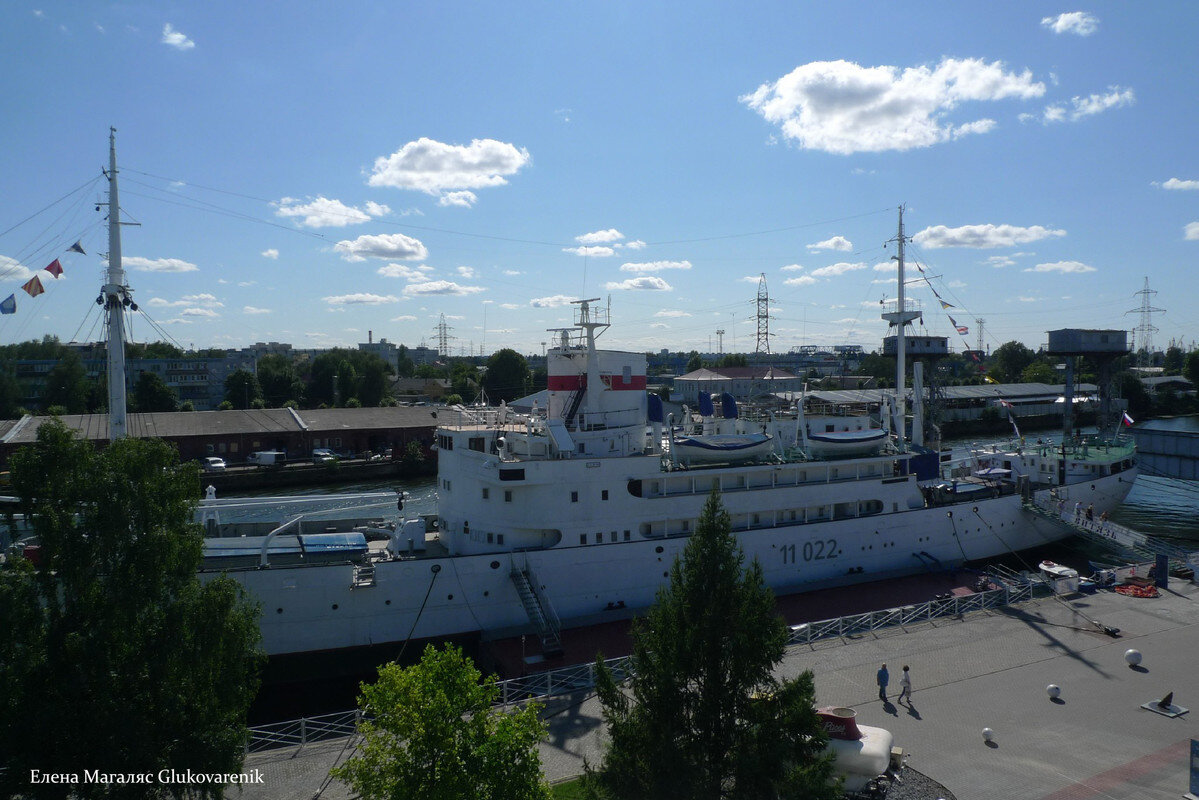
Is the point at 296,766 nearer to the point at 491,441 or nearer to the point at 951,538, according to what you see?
the point at 491,441

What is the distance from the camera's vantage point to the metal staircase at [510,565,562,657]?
1722 cm

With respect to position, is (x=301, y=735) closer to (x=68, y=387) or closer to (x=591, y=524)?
(x=591, y=524)

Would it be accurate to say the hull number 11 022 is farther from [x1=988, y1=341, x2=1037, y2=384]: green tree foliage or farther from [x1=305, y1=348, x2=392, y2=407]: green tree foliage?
[x1=988, y1=341, x2=1037, y2=384]: green tree foliage

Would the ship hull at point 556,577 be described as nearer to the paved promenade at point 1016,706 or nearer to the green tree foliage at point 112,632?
the paved promenade at point 1016,706

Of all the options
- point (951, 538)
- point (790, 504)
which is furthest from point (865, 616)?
point (951, 538)

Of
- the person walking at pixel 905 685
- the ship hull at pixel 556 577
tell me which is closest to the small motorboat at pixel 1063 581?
the ship hull at pixel 556 577

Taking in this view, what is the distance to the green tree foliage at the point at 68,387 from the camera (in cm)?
5656

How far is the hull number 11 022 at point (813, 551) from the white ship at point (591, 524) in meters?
0.06

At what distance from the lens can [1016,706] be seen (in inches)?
520

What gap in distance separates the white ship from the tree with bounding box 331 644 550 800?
32.4ft

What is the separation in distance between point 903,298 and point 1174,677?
17.8 m

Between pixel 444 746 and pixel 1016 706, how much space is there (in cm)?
1148

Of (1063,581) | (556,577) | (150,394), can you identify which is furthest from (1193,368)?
(150,394)

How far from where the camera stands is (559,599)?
19.4 m
